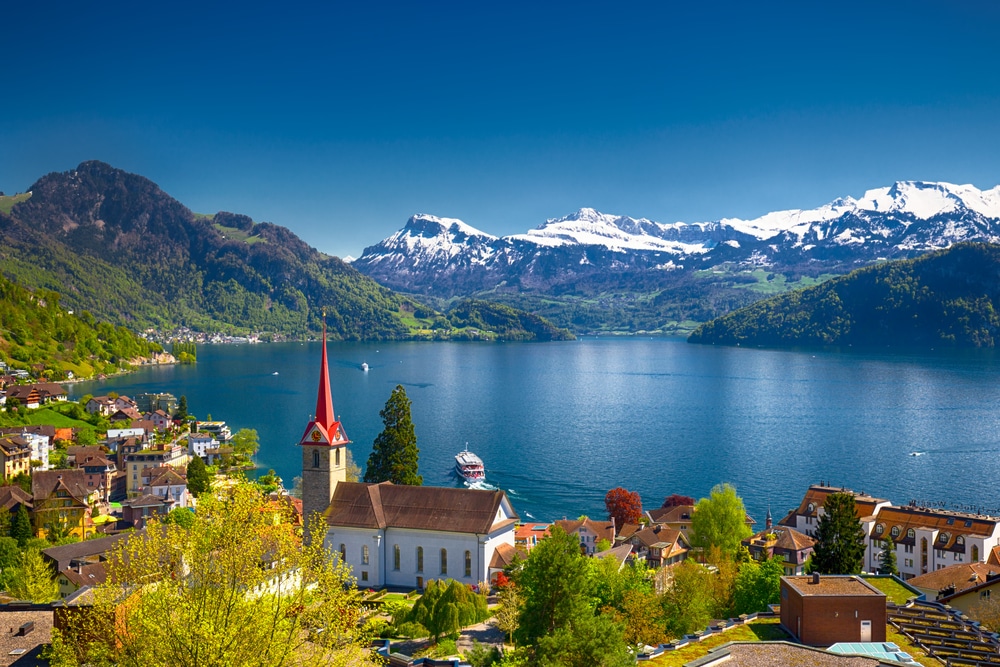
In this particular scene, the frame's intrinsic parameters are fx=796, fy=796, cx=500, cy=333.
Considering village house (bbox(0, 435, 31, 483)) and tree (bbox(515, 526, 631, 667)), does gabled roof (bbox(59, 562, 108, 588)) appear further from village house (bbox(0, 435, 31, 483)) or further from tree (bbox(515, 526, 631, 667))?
village house (bbox(0, 435, 31, 483))

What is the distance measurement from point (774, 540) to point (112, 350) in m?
157

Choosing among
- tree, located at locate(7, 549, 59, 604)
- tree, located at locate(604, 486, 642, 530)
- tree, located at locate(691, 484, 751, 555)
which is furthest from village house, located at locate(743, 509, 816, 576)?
tree, located at locate(7, 549, 59, 604)

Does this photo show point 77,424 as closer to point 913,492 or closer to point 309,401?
point 309,401

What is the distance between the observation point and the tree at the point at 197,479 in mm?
66688

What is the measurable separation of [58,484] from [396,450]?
26603 millimetres

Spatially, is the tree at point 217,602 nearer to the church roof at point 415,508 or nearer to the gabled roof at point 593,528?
the church roof at point 415,508

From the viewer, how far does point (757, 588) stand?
116ft

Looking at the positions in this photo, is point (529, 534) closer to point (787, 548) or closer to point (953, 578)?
point (787, 548)

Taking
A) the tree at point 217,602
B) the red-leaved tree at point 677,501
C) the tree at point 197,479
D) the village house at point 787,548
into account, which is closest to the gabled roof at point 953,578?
the village house at point 787,548

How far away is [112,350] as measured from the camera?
17225cm

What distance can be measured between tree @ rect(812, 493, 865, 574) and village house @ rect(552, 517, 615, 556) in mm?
17523

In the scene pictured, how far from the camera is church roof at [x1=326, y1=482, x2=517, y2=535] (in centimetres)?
3781

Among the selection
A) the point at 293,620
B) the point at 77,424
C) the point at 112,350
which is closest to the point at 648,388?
the point at 77,424

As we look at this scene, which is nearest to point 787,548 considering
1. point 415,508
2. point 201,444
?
point 415,508
